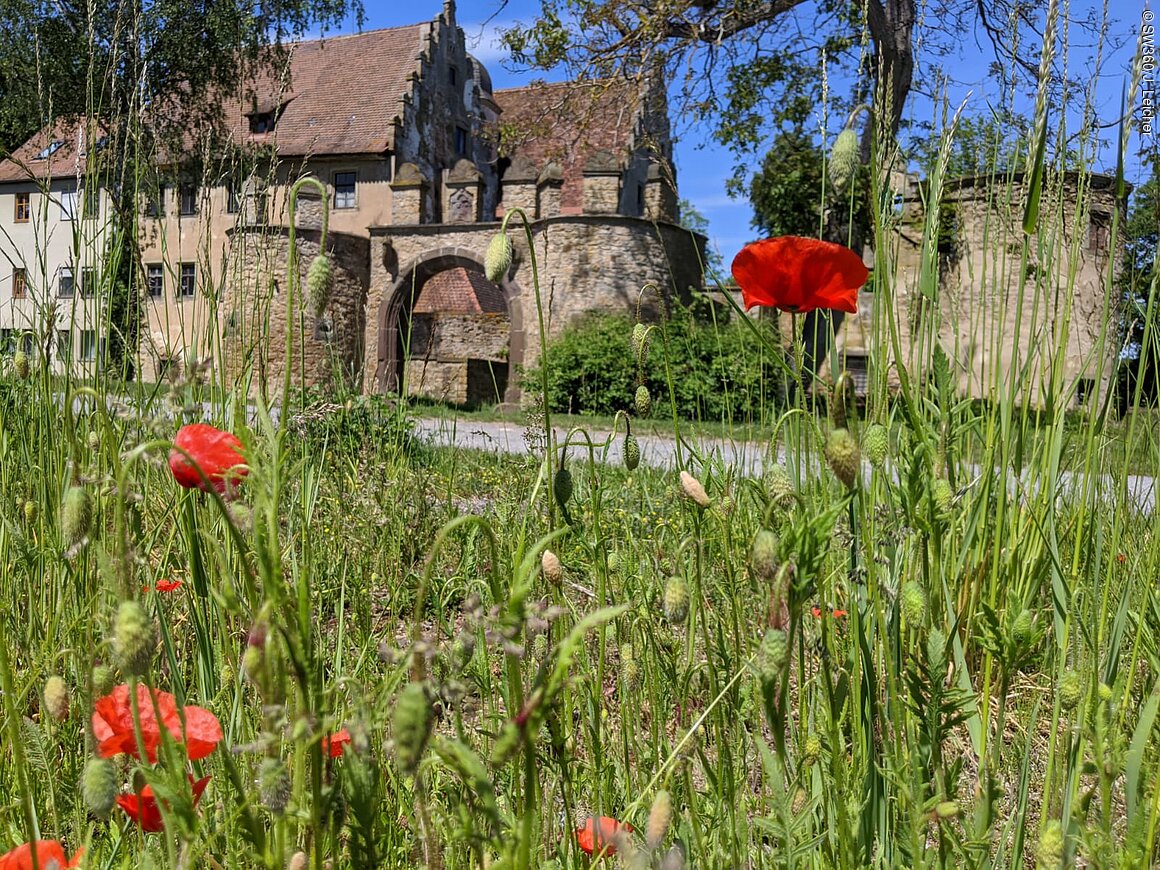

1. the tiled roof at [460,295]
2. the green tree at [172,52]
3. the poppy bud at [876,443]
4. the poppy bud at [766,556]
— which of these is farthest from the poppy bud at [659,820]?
the tiled roof at [460,295]

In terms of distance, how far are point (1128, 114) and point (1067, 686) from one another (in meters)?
0.61

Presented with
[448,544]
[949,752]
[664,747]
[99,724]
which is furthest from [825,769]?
[448,544]

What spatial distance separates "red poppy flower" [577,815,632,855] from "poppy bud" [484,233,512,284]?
1.73 feet

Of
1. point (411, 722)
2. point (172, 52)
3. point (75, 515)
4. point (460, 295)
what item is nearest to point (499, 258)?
point (75, 515)

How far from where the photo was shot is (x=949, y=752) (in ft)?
5.23

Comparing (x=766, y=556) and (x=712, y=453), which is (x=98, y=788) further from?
(x=712, y=453)

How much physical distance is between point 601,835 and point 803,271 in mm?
628

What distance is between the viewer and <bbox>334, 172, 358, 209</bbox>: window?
20000mm

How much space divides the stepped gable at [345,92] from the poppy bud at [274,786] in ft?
66.3

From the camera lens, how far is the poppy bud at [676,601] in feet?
2.64

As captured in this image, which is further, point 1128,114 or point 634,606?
point 634,606

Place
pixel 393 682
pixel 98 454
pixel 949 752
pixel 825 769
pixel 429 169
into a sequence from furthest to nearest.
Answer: pixel 429 169 → pixel 949 752 → pixel 98 454 → pixel 825 769 → pixel 393 682

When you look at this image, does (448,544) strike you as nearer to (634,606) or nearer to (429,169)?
(634,606)

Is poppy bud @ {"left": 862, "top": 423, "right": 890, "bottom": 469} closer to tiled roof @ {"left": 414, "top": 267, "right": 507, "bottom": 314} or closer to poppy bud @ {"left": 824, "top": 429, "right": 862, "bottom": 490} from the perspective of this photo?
poppy bud @ {"left": 824, "top": 429, "right": 862, "bottom": 490}
